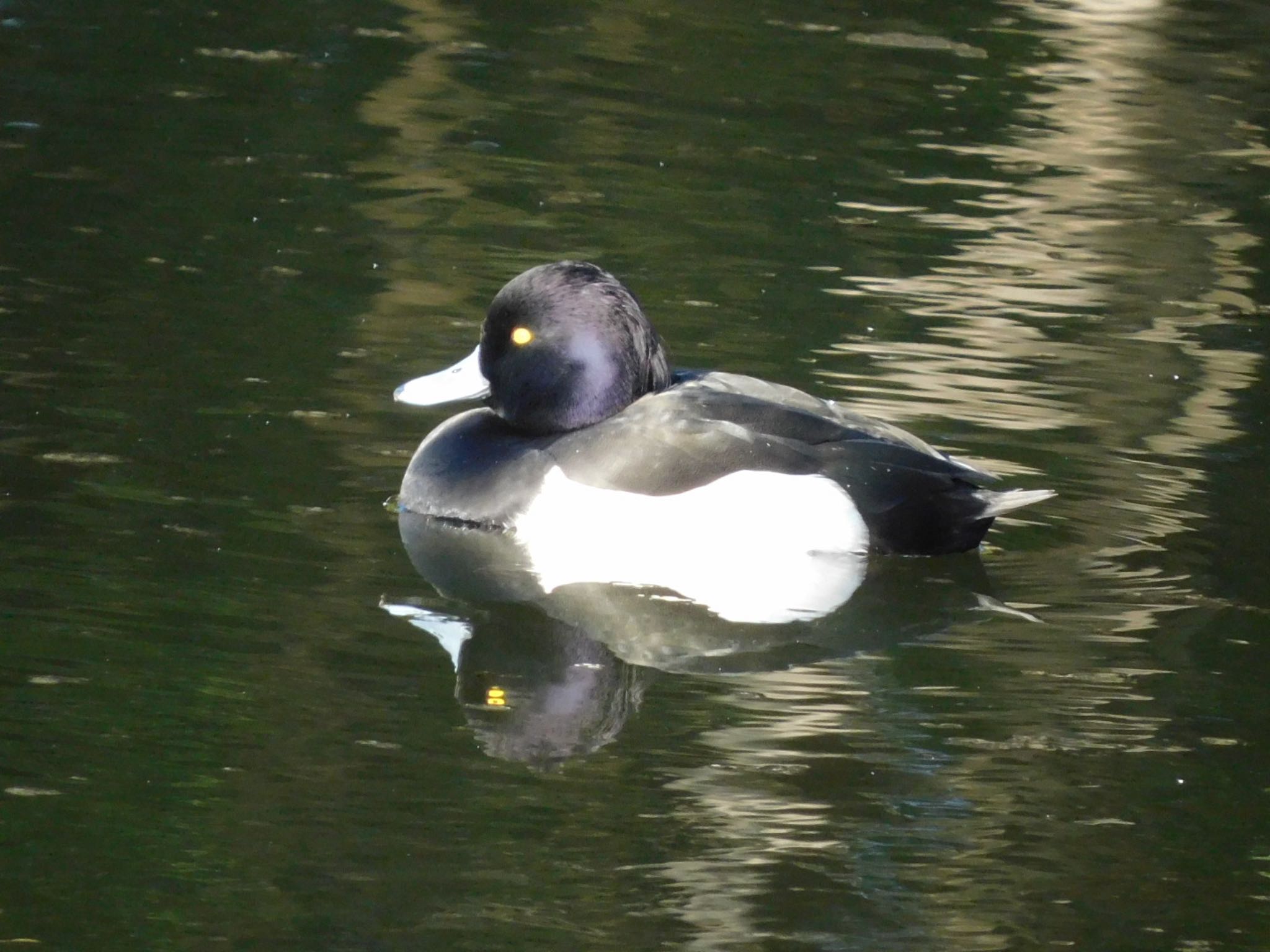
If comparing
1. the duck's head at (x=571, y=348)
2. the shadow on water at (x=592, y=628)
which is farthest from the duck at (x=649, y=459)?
the shadow on water at (x=592, y=628)

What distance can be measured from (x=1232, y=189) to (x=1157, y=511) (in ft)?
18.1

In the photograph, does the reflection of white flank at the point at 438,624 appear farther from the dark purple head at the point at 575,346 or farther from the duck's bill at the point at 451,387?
the duck's bill at the point at 451,387

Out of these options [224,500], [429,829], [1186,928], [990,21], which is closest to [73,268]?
[224,500]

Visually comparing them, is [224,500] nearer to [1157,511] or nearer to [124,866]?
[124,866]

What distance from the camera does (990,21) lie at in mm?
15836

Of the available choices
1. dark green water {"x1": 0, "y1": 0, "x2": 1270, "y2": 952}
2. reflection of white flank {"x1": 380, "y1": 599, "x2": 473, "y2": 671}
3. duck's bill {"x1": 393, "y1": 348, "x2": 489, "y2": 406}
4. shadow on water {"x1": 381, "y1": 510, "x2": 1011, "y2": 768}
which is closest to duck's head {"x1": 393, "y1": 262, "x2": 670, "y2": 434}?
duck's bill {"x1": 393, "y1": 348, "x2": 489, "y2": 406}

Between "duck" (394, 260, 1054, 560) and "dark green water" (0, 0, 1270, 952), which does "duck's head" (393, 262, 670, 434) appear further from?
"dark green water" (0, 0, 1270, 952)

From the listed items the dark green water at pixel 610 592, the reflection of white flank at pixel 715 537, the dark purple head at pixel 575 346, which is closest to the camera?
the dark green water at pixel 610 592

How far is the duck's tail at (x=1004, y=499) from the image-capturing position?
655 centimetres

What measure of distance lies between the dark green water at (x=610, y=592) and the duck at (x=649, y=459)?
10.3 inches

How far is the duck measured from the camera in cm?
654

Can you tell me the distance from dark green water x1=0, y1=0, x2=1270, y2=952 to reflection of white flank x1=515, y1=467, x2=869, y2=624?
9.4 inches

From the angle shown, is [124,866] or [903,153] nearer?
[124,866]

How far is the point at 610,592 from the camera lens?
6.29 meters
